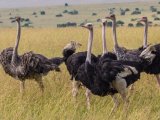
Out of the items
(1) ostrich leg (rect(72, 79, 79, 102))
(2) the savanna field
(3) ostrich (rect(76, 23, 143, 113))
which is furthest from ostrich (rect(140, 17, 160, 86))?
(1) ostrich leg (rect(72, 79, 79, 102))

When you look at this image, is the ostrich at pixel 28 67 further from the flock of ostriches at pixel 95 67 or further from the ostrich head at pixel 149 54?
the ostrich head at pixel 149 54

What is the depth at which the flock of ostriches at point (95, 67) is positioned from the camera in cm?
738

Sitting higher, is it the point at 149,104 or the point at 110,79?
the point at 110,79

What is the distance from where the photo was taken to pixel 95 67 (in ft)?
24.8

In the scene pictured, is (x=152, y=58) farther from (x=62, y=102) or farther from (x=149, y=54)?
(x=62, y=102)

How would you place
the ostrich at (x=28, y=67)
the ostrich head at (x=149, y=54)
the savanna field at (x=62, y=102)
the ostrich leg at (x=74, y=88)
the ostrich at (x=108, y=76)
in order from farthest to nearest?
the ostrich at (x=28, y=67) → the ostrich leg at (x=74, y=88) → the ostrich head at (x=149, y=54) → the ostrich at (x=108, y=76) → the savanna field at (x=62, y=102)

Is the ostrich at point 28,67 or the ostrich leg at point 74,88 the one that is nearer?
the ostrich leg at point 74,88

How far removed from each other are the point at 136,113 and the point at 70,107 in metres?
1.02

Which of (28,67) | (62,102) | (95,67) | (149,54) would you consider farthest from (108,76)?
(28,67)

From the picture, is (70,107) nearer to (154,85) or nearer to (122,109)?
(122,109)

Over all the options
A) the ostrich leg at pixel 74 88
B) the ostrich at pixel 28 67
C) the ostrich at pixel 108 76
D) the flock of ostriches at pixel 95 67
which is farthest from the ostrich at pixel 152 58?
the ostrich at pixel 28 67

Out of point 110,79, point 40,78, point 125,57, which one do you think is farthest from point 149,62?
point 40,78

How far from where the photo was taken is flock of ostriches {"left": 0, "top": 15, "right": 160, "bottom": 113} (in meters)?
7.38

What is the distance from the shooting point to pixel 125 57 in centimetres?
885
